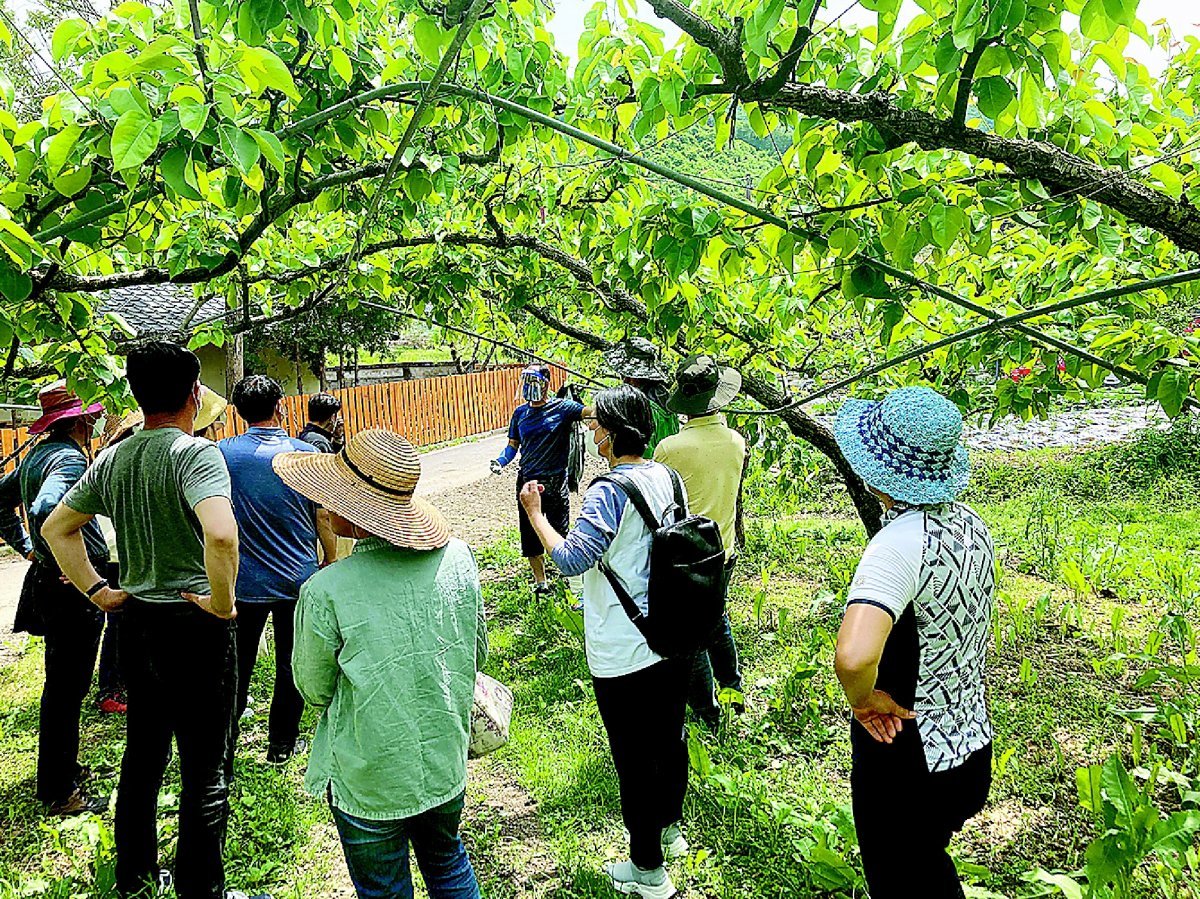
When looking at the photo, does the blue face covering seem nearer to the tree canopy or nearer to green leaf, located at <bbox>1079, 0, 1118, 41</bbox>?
the tree canopy

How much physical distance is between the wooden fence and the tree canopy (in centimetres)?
1162

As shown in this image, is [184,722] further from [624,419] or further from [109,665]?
[109,665]

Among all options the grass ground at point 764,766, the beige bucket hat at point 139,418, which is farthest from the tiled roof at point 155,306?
the beige bucket hat at point 139,418

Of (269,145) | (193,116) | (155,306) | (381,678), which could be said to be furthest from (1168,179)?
(155,306)

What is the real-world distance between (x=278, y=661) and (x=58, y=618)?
2.96ft

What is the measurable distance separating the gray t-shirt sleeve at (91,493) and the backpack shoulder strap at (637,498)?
157 cm

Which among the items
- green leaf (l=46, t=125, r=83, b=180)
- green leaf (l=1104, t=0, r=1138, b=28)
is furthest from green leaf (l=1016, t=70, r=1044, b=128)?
green leaf (l=46, t=125, r=83, b=180)

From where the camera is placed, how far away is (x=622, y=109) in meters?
2.77

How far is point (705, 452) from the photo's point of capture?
3.85 metres

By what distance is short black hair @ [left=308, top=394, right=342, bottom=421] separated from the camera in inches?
194

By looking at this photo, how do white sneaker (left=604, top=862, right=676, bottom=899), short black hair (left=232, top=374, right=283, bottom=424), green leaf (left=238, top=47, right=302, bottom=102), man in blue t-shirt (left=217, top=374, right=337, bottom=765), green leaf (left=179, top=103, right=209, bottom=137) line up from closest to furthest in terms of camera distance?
1. green leaf (left=179, top=103, right=209, bottom=137)
2. green leaf (left=238, top=47, right=302, bottom=102)
3. white sneaker (left=604, top=862, right=676, bottom=899)
4. man in blue t-shirt (left=217, top=374, right=337, bottom=765)
5. short black hair (left=232, top=374, right=283, bottom=424)

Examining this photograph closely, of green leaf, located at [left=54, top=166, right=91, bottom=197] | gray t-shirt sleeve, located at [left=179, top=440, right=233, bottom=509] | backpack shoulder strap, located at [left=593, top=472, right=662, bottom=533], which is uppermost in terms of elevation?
green leaf, located at [left=54, top=166, right=91, bottom=197]

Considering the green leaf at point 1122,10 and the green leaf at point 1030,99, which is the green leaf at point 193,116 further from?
the green leaf at point 1030,99

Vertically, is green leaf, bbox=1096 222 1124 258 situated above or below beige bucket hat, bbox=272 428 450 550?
above
